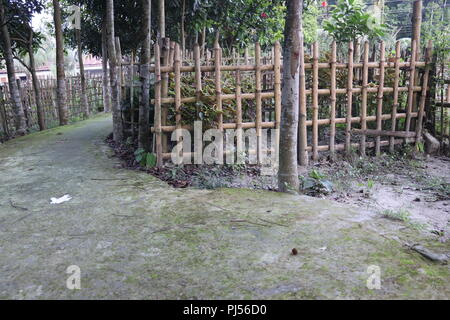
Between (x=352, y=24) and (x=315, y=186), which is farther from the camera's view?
(x=352, y=24)

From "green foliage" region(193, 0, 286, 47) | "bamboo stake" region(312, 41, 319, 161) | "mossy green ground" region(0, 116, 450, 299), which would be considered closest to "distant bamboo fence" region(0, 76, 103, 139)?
"green foliage" region(193, 0, 286, 47)

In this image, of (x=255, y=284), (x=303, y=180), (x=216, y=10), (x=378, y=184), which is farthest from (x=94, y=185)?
(x=216, y=10)

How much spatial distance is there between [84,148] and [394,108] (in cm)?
A: 542

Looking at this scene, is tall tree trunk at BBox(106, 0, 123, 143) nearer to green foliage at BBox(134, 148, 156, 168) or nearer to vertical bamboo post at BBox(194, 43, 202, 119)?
green foliage at BBox(134, 148, 156, 168)

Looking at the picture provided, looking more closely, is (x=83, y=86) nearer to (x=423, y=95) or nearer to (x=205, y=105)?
(x=205, y=105)

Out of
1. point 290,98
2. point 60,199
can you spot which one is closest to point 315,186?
point 290,98

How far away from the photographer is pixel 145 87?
5.78 metres

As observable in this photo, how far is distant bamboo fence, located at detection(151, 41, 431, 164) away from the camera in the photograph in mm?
5461

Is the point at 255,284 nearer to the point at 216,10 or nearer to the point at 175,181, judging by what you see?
the point at 175,181

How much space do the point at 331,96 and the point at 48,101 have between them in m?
8.87

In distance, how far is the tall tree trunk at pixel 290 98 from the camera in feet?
13.7

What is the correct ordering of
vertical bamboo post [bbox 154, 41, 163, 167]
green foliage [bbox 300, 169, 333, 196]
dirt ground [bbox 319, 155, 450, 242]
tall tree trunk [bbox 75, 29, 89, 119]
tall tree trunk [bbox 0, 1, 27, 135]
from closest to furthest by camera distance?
dirt ground [bbox 319, 155, 450, 242] < green foliage [bbox 300, 169, 333, 196] < vertical bamboo post [bbox 154, 41, 163, 167] < tall tree trunk [bbox 0, 1, 27, 135] < tall tree trunk [bbox 75, 29, 89, 119]

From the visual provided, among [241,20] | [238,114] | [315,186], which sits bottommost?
[315,186]

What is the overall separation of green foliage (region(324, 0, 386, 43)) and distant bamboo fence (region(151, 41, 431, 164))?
1.00 meters
